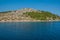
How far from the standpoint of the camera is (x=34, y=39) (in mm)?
50031

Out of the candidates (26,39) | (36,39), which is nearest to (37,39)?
(36,39)

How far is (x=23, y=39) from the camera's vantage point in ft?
166

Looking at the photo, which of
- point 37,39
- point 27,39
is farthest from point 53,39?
point 27,39

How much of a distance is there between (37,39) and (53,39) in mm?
5314

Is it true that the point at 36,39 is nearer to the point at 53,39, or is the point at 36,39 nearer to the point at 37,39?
the point at 37,39

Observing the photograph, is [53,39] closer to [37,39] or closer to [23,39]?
[37,39]

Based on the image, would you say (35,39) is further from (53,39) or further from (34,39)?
(53,39)

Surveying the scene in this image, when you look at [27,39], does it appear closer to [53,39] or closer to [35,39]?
[35,39]

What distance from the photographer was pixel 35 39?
50062 mm

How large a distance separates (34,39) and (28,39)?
1.96 m

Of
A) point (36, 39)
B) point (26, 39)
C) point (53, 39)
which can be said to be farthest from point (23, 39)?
point (53, 39)

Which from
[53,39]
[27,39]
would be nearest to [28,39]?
[27,39]

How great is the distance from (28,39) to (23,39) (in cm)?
161

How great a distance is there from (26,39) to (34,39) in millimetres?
2585
